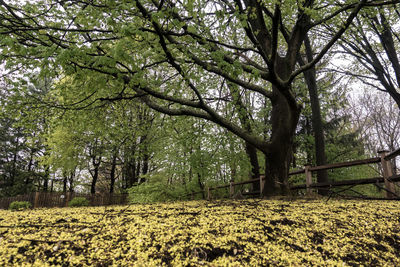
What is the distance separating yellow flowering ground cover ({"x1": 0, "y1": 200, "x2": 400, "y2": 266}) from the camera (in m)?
1.81

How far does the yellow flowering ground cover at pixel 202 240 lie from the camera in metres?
1.81

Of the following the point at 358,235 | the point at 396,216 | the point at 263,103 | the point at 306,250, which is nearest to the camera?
the point at 306,250

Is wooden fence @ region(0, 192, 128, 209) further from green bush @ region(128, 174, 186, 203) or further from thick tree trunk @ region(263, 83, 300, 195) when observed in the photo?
thick tree trunk @ region(263, 83, 300, 195)

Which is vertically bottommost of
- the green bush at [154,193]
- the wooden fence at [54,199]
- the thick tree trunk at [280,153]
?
the wooden fence at [54,199]

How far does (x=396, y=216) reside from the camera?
117 inches

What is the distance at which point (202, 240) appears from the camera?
211 cm

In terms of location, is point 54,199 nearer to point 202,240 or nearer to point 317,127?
point 202,240

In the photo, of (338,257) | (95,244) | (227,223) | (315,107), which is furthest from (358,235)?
(315,107)

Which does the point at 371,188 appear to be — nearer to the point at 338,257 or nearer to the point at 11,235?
the point at 338,257

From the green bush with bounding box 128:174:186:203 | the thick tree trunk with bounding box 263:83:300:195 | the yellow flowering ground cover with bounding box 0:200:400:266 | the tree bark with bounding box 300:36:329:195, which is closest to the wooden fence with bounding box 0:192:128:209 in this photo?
the green bush with bounding box 128:174:186:203

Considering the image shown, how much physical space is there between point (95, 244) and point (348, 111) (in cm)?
2069

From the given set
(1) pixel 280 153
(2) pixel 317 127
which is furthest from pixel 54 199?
(2) pixel 317 127

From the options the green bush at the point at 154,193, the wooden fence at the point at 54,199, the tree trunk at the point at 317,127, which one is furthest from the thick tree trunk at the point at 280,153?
the wooden fence at the point at 54,199

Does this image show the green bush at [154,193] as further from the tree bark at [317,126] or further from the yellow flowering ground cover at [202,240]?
the tree bark at [317,126]
